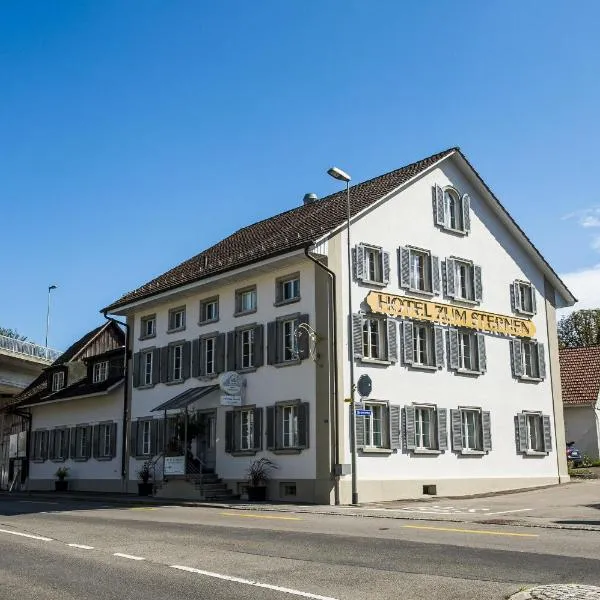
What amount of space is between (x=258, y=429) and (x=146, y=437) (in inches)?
307

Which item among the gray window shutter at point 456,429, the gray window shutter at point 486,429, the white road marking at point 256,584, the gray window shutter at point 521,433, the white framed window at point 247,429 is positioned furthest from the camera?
the gray window shutter at point 521,433

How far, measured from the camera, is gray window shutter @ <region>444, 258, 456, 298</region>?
28.6 meters

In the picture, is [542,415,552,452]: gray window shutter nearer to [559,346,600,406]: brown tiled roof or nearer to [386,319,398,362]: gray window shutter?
[386,319,398,362]: gray window shutter

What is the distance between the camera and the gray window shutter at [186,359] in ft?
99.2

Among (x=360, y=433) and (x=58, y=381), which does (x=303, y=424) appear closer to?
(x=360, y=433)

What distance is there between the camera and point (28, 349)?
43.2 meters

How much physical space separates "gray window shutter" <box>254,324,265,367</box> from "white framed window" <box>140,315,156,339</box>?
7452mm

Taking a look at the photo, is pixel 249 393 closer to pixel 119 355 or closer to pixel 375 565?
pixel 119 355

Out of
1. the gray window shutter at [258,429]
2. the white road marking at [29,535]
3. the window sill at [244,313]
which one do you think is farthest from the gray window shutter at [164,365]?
the white road marking at [29,535]

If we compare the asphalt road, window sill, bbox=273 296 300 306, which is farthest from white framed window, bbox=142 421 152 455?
the asphalt road

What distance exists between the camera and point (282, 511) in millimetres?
20594

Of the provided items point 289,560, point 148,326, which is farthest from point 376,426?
point 289,560

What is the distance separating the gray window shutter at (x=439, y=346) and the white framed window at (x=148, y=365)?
11.9 m

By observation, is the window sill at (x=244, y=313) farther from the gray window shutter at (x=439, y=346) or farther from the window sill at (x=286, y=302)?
the gray window shutter at (x=439, y=346)
